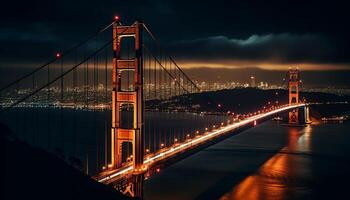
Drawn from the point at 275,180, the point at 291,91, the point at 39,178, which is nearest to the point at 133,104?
the point at 39,178

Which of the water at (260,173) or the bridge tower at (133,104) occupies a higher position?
the bridge tower at (133,104)

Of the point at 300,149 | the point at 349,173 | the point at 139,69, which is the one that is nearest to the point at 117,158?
the point at 139,69

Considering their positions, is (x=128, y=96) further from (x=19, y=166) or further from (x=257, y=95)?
(x=257, y=95)

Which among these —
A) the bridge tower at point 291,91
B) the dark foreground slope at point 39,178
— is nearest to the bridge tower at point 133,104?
the dark foreground slope at point 39,178

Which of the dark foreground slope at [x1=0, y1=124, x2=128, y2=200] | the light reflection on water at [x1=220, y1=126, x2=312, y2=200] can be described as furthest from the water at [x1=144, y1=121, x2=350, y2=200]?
the dark foreground slope at [x1=0, y1=124, x2=128, y2=200]

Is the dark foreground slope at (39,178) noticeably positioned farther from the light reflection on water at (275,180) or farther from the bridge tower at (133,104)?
the light reflection on water at (275,180)

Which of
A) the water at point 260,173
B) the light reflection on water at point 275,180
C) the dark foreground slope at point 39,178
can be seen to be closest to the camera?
the dark foreground slope at point 39,178
